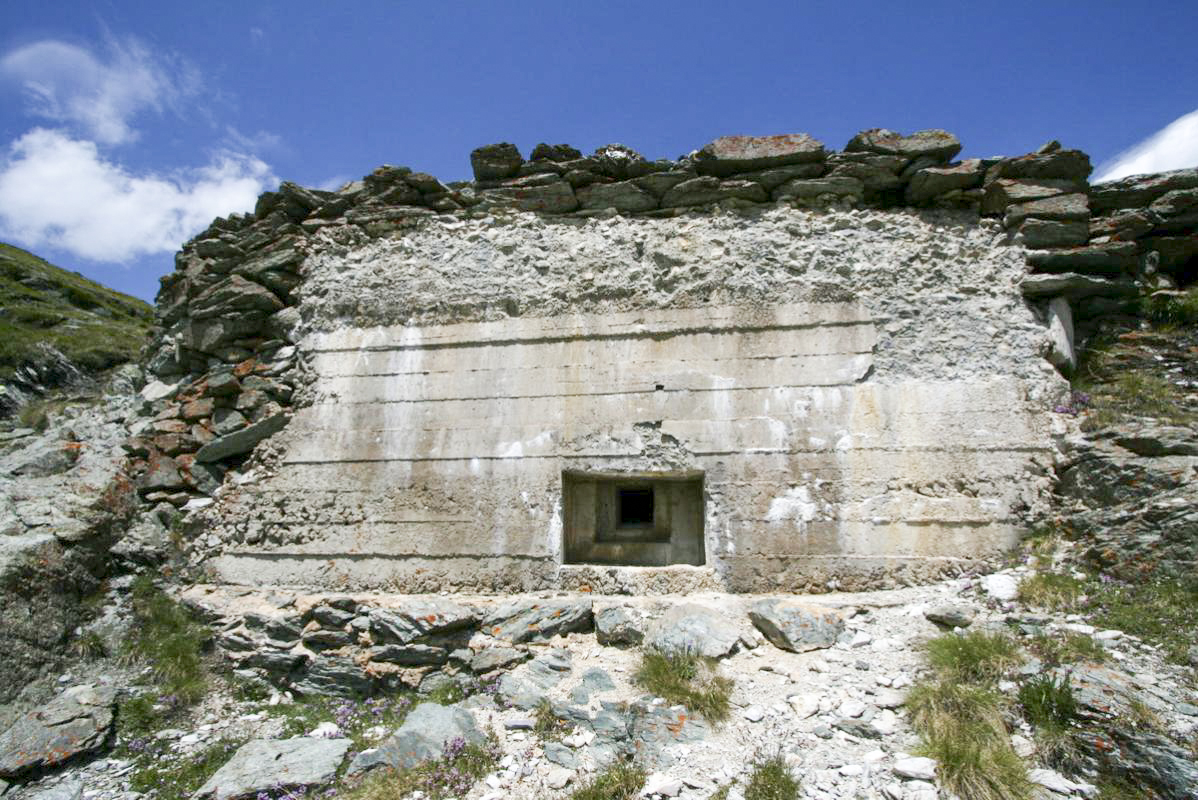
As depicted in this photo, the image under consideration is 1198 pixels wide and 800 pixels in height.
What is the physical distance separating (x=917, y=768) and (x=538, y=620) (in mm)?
3002

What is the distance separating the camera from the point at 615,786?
3766 millimetres

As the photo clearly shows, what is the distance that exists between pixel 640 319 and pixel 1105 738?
461 cm

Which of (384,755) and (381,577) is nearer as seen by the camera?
(384,755)

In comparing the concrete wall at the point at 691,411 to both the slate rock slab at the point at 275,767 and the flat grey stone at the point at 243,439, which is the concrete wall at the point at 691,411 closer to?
the flat grey stone at the point at 243,439

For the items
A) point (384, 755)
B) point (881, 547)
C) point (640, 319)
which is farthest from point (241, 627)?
point (881, 547)

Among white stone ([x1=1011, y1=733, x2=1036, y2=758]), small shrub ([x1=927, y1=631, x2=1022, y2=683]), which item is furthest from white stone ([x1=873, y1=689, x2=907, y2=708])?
white stone ([x1=1011, y1=733, x2=1036, y2=758])

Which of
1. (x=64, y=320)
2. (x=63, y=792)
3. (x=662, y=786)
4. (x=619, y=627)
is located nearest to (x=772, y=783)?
(x=662, y=786)

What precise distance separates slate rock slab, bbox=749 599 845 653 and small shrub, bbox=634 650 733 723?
60cm

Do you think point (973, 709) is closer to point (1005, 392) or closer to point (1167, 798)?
point (1167, 798)

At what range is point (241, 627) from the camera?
19.4 feet

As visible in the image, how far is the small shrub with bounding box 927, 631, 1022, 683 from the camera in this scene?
13.9 feet

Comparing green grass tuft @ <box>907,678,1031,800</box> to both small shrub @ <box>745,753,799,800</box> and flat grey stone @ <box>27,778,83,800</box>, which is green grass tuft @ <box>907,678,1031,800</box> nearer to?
small shrub @ <box>745,753,799,800</box>

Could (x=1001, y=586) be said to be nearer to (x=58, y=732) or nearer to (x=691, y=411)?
(x=691, y=411)

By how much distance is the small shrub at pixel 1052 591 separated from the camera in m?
4.82
